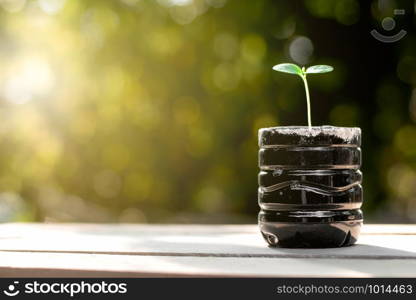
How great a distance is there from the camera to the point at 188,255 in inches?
63.7

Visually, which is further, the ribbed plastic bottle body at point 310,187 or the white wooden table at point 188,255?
the ribbed plastic bottle body at point 310,187

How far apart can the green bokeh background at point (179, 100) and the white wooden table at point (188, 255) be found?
2.89 meters

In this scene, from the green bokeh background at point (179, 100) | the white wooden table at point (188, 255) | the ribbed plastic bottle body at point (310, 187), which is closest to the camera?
the white wooden table at point (188, 255)

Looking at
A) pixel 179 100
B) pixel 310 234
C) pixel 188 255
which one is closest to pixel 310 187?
pixel 310 234

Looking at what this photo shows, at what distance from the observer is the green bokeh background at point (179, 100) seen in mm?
4980

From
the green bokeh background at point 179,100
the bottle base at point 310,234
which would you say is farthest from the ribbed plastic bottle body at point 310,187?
the green bokeh background at point 179,100

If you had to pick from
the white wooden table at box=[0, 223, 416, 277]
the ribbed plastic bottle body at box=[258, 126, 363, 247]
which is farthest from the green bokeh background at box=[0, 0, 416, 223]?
the ribbed plastic bottle body at box=[258, 126, 363, 247]

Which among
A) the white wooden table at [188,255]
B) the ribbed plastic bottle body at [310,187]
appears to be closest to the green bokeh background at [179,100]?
the white wooden table at [188,255]

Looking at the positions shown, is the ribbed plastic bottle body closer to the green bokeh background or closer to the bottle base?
the bottle base

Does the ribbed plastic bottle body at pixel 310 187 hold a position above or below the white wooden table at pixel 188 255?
above

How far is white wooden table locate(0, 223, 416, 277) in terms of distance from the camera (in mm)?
1367

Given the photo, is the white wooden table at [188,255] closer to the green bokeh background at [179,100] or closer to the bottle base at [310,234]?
the bottle base at [310,234]

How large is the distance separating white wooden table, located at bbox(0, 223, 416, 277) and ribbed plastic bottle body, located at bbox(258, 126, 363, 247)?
0.17 feet

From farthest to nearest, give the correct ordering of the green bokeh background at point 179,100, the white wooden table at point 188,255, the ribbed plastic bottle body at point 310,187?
1. the green bokeh background at point 179,100
2. the ribbed plastic bottle body at point 310,187
3. the white wooden table at point 188,255
